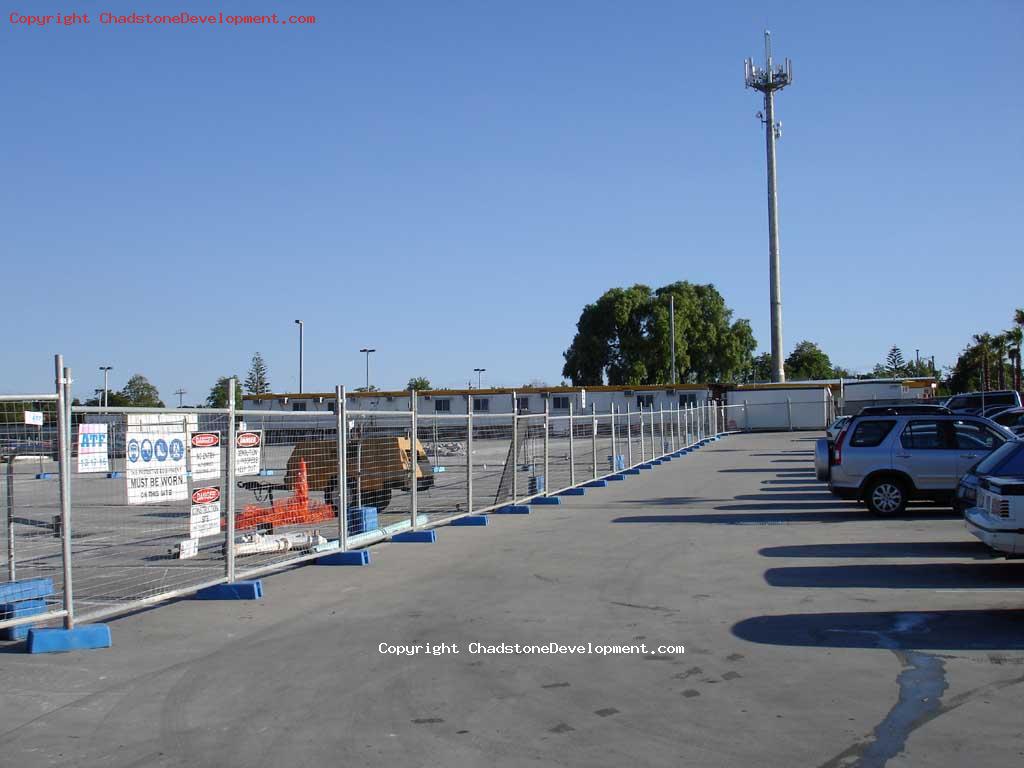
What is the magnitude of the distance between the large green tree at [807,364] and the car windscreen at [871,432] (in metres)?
120

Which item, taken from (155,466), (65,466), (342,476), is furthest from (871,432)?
(65,466)

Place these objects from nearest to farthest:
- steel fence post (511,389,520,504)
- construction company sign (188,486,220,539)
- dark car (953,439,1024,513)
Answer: construction company sign (188,486,220,539) → dark car (953,439,1024,513) → steel fence post (511,389,520,504)

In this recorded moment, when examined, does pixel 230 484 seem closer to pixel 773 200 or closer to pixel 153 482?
pixel 153 482

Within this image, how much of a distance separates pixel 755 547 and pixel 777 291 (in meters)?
64.8

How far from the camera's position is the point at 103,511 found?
17.3 meters

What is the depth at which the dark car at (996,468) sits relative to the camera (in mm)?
10602

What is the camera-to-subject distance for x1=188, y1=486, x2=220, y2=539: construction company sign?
32.3 ft

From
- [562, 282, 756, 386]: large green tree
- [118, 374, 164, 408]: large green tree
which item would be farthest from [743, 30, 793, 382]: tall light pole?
[118, 374, 164, 408]: large green tree

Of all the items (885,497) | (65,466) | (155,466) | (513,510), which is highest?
(65,466)

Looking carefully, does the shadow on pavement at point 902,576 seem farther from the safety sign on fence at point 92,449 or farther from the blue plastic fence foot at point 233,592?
the safety sign on fence at point 92,449

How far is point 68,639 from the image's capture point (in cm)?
809

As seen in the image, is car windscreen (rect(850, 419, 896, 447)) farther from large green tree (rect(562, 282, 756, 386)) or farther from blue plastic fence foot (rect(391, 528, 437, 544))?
large green tree (rect(562, 282, 756, 386))

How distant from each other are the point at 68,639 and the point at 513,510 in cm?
1083

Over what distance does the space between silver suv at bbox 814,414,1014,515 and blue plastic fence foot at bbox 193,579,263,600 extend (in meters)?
10.6
